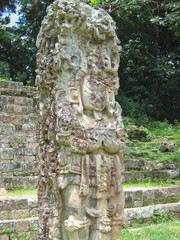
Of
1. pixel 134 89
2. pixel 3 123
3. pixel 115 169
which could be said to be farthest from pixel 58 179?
pixel 134 89

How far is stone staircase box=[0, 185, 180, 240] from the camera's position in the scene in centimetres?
513

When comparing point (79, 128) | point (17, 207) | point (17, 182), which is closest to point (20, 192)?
point (17, 182)

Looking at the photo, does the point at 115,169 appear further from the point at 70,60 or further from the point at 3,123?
the point at 3,123

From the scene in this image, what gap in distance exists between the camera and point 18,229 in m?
5.11

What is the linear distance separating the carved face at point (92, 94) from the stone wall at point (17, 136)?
12.0 ft

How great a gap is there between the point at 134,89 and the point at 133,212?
1028 centimetres

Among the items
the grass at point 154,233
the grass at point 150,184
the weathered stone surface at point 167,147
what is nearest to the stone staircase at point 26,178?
the grass at point 150,184

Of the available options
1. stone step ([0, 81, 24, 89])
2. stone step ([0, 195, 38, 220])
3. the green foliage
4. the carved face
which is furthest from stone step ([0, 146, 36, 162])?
the green foliage

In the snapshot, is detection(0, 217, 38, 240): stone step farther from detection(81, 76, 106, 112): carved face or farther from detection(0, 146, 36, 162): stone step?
detection(0, 146, 36, 162): stone step

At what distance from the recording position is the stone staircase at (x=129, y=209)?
16.8 ft

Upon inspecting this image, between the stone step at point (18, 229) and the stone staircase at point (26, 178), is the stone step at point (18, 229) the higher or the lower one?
A: the lower one

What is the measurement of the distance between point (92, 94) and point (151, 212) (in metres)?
3.65

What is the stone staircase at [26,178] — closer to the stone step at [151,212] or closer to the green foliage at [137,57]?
the stone step at [151,212]

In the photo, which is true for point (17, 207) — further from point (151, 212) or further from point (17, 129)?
point (17, 129)
